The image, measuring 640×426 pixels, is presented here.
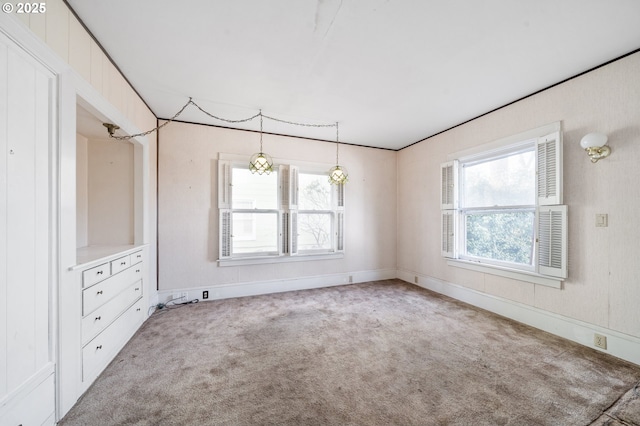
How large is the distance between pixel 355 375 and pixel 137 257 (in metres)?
2.72

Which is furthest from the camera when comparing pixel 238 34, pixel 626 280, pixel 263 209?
pixel 263 209

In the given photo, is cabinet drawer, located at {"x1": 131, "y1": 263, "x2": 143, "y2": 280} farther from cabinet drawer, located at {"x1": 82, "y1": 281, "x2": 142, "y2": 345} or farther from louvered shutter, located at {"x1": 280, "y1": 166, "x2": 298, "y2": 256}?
louvered shutter, located at {"x1": 280, "y1": 166, "x2": 298, "y2": 256}

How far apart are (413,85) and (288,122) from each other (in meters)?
1.90

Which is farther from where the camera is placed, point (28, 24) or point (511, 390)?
point (511, 390)

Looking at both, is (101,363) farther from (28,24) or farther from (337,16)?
(337,16)

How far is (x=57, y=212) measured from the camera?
164cm

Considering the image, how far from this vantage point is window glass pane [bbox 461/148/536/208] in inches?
123

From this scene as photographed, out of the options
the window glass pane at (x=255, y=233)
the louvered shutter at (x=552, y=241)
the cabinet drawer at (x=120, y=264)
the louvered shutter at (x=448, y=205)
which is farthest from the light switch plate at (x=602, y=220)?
the cabinet drawer at (x=120, y=264)

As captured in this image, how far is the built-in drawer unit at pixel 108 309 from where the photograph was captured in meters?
1.94

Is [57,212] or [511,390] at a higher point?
[57,212]

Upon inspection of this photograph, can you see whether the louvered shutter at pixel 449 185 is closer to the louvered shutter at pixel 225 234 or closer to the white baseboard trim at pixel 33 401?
the louvered shutter at pixel 225 234

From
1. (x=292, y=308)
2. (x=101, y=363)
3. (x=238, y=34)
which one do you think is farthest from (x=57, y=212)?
(x=292, y=308)

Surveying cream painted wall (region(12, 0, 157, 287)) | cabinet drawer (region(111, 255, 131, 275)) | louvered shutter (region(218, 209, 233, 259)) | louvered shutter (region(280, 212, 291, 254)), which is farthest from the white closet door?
louvered shutter (region(280, 212, 291, 254))

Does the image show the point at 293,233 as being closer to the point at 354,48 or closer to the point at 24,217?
the point at 354,48
